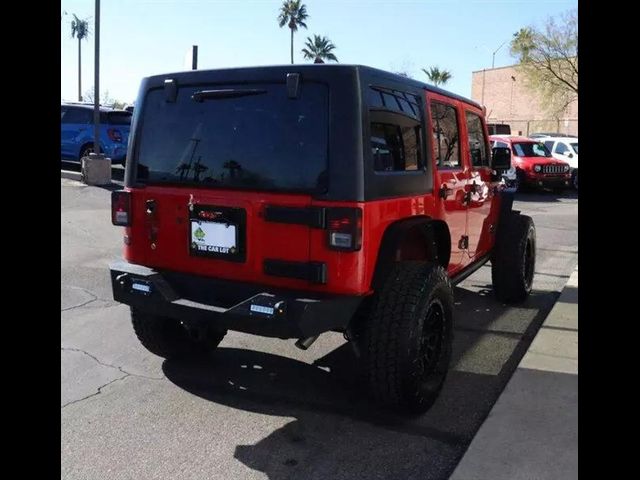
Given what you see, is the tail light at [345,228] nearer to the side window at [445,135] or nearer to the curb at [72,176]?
the side window at [445,135]

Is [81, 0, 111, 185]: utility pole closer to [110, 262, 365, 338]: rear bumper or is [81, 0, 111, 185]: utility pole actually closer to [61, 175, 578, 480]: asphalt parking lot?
[61, 175, 578, 480]: asphalt parking lot

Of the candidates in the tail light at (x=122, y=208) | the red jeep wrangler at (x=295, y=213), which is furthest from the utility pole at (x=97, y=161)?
the tail light at (x=122, y=208)

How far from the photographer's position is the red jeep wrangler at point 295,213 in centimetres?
318

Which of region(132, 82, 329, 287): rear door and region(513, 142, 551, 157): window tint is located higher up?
region(513, 142, 551, 157): window tint

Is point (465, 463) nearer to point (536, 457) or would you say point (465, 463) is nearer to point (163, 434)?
point (536, 457)

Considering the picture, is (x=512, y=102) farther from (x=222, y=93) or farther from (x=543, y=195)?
Result: (x=222, y=93)

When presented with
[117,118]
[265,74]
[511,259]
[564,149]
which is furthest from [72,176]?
→ [564,149]

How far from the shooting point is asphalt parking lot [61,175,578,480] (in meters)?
3.09

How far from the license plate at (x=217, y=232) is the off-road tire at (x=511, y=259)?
132 inches

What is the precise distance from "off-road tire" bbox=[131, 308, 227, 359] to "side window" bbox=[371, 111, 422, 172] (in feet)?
6.06

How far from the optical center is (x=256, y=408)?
373cm

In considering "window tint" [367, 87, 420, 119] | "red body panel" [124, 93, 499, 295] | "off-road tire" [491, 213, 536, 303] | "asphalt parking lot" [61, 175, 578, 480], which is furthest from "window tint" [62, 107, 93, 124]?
"window tint" [367, 87, 420, 119]

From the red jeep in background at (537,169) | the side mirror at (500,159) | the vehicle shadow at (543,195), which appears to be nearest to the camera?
the side mirror at (500,159)

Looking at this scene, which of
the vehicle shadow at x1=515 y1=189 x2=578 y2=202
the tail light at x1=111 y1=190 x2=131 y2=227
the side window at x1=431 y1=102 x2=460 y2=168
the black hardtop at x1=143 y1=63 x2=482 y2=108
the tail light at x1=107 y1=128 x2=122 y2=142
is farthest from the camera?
the vehicle shadow at x1=515 y1=189 x2=578 y2=202
